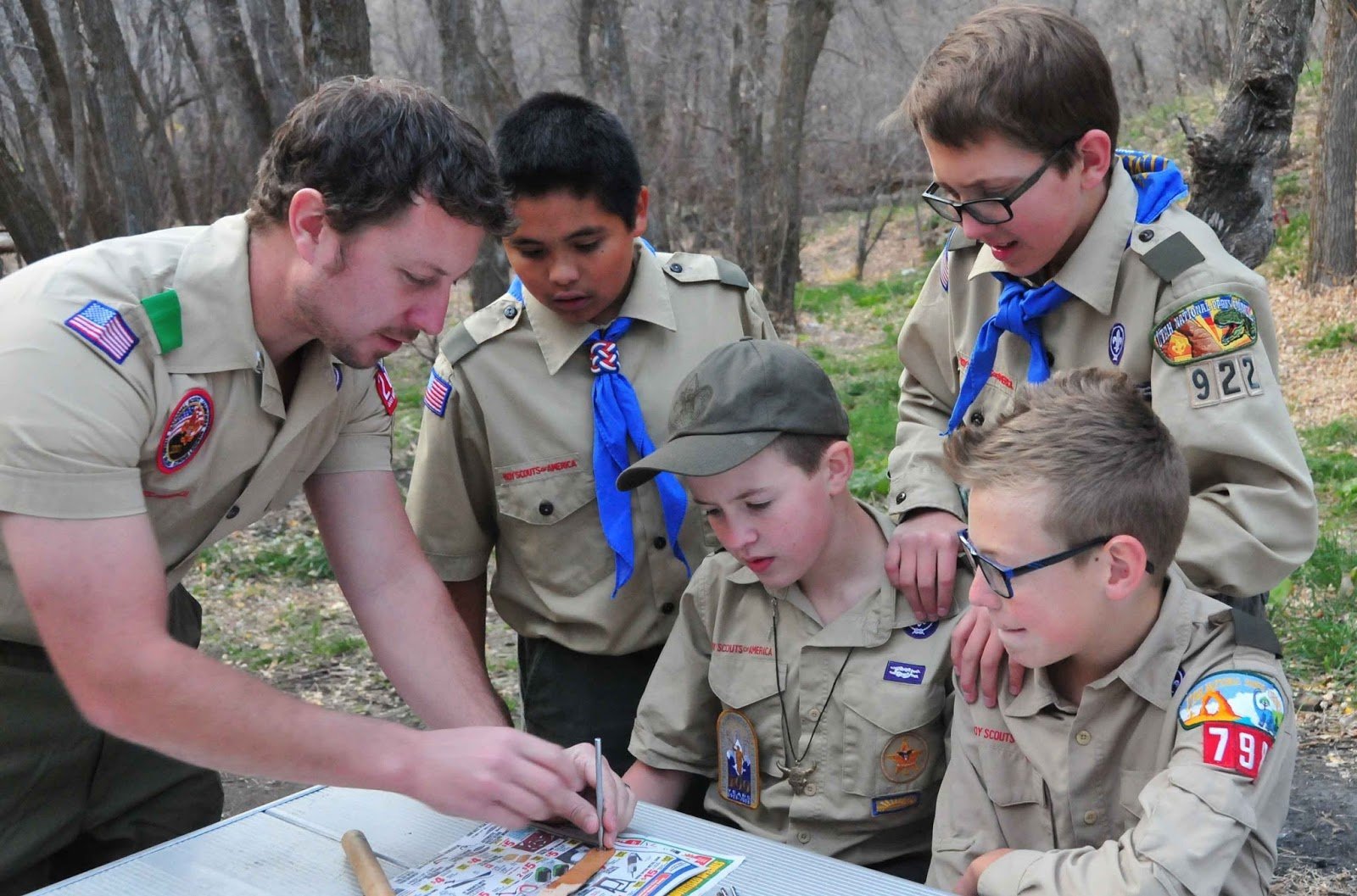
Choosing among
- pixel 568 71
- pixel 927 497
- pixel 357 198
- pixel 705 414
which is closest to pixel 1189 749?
pixel 927 497

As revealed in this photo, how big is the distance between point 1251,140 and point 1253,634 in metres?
2.79

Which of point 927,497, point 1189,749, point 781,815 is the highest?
point 927,497

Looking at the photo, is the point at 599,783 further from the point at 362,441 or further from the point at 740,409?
the point at 362,441

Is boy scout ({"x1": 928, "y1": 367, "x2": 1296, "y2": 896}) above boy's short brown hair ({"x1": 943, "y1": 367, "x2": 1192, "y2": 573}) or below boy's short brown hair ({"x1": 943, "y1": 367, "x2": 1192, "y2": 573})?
below

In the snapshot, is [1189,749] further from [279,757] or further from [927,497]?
[279,757]

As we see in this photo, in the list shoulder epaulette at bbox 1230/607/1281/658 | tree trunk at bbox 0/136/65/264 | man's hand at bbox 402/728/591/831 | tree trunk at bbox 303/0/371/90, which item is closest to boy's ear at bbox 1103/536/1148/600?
shoulder epaulette at bbox 1230/607/1281/658

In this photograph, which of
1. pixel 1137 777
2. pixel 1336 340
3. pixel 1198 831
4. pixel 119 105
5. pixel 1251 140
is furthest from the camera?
pixel 119 105

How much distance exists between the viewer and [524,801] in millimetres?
1877

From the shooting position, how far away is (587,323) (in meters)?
2.88

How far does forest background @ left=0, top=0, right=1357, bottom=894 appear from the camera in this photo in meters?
4.32

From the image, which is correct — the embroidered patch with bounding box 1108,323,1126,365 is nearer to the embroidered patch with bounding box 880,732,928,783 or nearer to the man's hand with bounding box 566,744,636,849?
the embroidered patch with bounding box 880,732,928,783

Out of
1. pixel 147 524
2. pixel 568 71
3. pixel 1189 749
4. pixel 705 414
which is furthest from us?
pixel 568 71

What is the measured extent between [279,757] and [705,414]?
3.03 feet

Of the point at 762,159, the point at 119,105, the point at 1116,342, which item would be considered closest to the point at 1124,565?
the point at 1116,342
